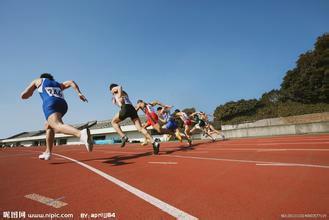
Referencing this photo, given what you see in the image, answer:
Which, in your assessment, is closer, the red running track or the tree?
the red running track

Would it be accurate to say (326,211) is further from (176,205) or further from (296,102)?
(296,102)

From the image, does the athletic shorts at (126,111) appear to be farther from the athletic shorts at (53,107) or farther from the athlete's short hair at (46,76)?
the athlete's short hair at (46,76)

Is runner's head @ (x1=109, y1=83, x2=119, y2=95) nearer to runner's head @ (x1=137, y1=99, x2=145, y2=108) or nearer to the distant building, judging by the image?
runner's head @ (x1=137, y1=99, x2=145, y2=108)

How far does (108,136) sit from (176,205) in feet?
196

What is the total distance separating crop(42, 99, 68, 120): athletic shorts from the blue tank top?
0.08 meters

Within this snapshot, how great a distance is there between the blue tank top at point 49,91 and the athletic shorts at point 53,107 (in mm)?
81

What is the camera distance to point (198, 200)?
215 cm

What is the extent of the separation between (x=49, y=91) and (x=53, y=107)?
18.8 inches

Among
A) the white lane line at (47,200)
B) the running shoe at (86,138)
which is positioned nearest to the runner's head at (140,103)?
the running shoe at (86,138)

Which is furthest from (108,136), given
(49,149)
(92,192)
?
(92,192)

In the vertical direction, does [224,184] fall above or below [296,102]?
below

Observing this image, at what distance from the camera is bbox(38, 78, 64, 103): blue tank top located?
15.9 feet

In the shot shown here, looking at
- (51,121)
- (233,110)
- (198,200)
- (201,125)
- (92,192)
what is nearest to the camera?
(198,200)

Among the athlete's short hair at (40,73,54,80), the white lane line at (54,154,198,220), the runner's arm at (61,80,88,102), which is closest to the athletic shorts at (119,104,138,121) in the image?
the runner's arm at (61,80,88,102)
